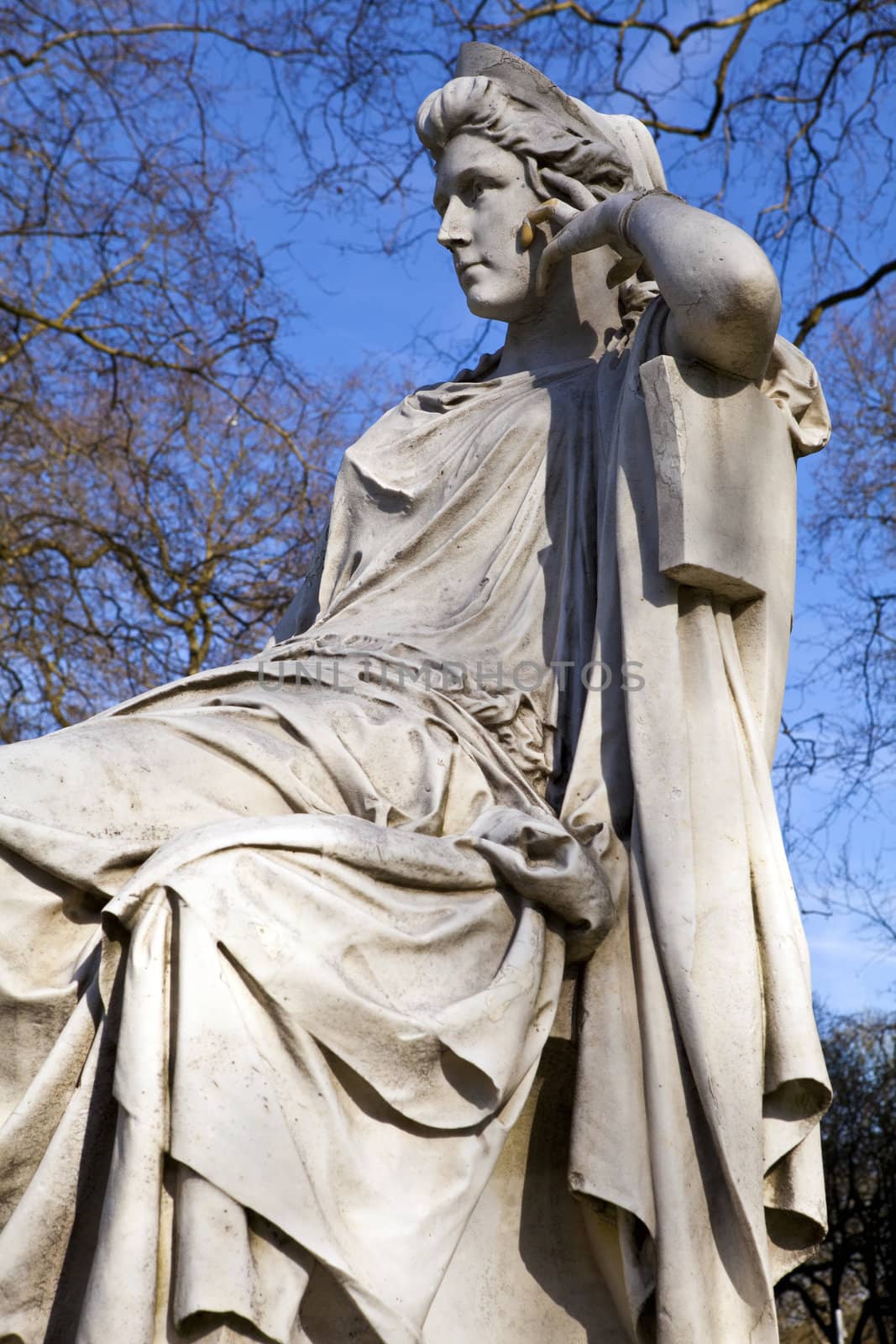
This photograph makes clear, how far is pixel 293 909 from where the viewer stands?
117 inches

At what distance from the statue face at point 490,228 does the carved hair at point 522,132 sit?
0.03 m

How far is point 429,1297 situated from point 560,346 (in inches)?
93.6

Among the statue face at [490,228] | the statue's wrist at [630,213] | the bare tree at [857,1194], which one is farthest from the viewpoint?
the bare tree at [857,1194]

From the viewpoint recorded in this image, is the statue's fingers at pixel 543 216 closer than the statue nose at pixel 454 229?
Yes

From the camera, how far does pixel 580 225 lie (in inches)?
163

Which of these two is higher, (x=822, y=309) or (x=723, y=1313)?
(x=822, y=309)

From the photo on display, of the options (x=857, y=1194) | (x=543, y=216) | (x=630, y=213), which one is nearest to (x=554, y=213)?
(x=543, y=216)

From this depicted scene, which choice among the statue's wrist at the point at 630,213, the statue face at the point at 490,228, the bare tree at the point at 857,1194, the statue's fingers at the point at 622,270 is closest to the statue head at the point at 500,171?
the statue face at the point at 490,228

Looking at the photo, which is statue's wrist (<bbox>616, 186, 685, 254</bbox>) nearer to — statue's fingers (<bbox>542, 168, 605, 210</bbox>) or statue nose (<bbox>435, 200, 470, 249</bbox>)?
statue's fingers (<bbox>542, 168, 605, 210</bbox>)

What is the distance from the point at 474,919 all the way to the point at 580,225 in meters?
1.66

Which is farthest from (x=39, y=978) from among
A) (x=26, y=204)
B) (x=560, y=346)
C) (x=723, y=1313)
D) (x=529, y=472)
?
(x=26, y=204)

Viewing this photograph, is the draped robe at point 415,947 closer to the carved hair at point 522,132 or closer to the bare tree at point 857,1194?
the carved hair at point 522,132

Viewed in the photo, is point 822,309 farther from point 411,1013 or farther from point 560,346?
point 411,1013

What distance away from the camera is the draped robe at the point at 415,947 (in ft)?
9.05
